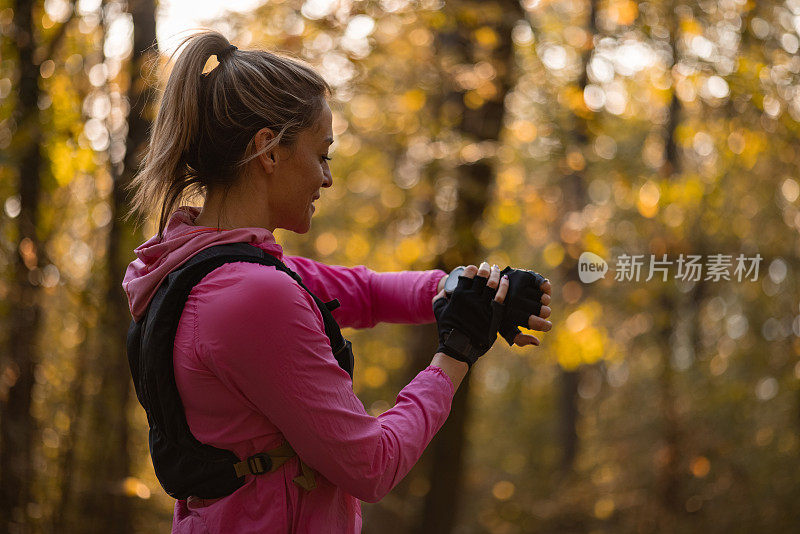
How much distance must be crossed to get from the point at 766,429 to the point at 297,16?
5649 millimetres

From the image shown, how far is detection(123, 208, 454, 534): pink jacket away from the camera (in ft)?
4.28

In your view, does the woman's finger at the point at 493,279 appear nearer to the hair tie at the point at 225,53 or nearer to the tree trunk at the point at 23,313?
the hair tie at the point at 225,53

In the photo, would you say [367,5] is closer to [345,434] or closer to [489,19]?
[489,19]

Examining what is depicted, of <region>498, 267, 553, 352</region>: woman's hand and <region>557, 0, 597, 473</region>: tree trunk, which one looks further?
<region>557, 0, 597, 473</region>: tree trunk

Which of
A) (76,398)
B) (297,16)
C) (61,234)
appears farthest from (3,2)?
(76,398)

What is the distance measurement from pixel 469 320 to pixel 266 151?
513mm

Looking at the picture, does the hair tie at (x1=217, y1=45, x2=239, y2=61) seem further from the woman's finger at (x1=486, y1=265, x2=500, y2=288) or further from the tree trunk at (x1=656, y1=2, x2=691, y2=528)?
the tree trunk at (x1=656, y1=2, x2=691, y2=528)

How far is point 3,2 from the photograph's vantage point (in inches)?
133

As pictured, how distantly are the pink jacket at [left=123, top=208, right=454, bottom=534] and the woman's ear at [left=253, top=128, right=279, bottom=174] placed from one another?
121 mm

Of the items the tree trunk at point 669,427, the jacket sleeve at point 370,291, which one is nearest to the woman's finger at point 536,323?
the jacket sleeve at point 370,291

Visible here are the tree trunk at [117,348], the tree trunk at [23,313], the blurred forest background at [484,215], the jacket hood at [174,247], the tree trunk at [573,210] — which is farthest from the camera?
the tree trunk at [573,210]

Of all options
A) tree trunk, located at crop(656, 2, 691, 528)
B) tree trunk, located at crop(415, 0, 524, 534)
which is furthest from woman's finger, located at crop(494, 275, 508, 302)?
tree trunk, located at crop(656, 2, 691, 528)

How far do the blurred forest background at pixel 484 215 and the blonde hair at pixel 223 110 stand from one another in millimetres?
358

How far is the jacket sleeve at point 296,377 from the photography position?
4.26 ft
